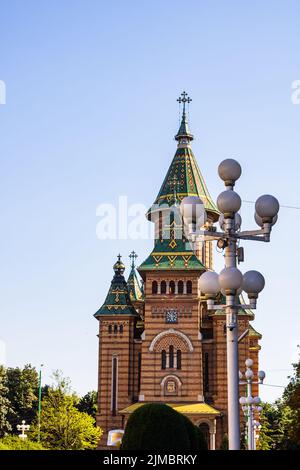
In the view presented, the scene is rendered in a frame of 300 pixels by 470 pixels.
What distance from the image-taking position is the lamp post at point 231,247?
38.7 feet

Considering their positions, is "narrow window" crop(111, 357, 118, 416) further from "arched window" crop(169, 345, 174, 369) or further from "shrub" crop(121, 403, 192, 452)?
"shrub" crop(121, 403, 192, 452)

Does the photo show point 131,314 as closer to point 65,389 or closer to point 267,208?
point 65,389

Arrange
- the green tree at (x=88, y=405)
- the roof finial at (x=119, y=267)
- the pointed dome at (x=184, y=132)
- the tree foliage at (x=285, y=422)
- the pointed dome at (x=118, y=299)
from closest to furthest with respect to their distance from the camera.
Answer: the tree foliage at (x=285, y=422) < the pointed dome at (x=118, y=299) < the roof finial at (x=119, y=267) < the pointed dome at (x=184, y=132) < the green tree at (x=88, y=405)

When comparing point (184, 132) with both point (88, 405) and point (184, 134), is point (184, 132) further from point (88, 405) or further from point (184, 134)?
point (88, 405)

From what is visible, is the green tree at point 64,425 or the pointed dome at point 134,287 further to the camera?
the pointed dome at point 134,287

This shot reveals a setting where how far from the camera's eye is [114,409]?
54062mm

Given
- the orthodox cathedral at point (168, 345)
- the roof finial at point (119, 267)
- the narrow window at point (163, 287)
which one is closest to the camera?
the orthodox cathedral at point (168, 345)

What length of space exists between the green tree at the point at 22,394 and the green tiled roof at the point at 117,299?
68.8 ft

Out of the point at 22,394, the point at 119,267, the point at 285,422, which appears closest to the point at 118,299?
the point at 119,267

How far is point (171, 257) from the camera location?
178 ft

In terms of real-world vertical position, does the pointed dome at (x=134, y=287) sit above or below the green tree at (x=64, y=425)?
above

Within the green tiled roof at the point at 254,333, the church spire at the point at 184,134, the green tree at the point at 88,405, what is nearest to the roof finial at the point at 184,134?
the church spire at the point at 184,134

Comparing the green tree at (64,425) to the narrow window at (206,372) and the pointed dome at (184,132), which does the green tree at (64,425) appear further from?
the pointed dome at (184,132)

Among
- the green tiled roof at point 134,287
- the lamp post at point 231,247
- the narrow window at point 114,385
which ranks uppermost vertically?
the green tiled roof at point 134,287
